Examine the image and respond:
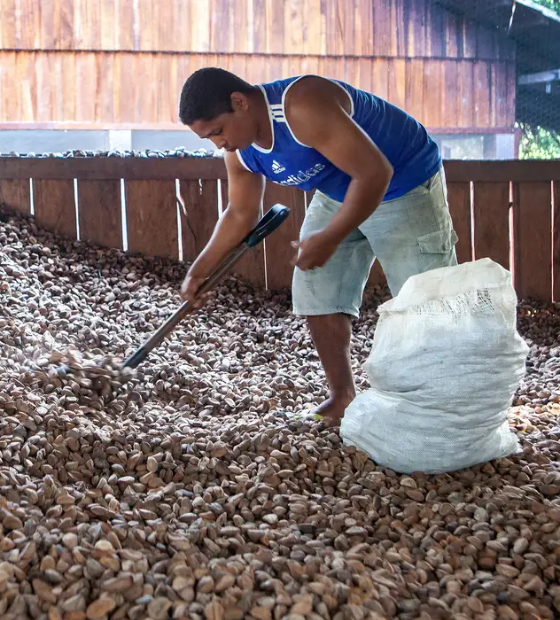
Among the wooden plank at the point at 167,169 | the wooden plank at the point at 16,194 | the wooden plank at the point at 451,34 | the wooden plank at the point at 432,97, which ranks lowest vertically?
the wooden plank at the point at 16,194

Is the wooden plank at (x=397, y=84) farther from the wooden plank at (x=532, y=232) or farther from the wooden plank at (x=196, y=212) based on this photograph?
the wooden plank at (x=196, y=212)

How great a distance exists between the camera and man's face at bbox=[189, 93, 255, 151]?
2.20m

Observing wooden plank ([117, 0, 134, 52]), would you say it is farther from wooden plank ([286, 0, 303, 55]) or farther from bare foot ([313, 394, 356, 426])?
bare foot ([313, 394, 356, 426])

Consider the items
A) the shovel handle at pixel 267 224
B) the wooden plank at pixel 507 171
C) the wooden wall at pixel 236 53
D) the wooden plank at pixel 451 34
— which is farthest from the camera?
the wooden plank at pixel 451 34

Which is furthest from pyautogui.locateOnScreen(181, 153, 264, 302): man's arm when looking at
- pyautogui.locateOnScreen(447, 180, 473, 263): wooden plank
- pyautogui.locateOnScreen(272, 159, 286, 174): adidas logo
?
pyautogui.locateOnScreen(447, 180, 473, 263): wooden plank

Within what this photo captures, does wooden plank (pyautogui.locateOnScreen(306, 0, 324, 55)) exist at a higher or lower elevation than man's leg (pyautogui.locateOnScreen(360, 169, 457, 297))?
higher

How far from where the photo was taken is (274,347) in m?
3.80

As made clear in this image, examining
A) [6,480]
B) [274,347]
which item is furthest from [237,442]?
[274,347]

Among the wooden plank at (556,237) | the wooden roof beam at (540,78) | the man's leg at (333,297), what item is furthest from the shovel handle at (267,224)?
the wooden roof beam at (540,78)

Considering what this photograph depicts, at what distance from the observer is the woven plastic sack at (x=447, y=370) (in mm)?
2062

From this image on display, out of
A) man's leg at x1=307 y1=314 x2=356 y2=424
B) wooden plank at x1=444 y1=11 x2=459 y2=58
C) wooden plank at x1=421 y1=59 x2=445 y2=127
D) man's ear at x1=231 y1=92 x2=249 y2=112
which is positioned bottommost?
man's leg at x1=307 y1=314 x2=356 y2=424

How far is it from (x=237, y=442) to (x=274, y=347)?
1.51m

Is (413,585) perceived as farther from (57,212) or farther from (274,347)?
(57,212)

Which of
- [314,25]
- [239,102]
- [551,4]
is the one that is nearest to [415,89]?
[314,25]
